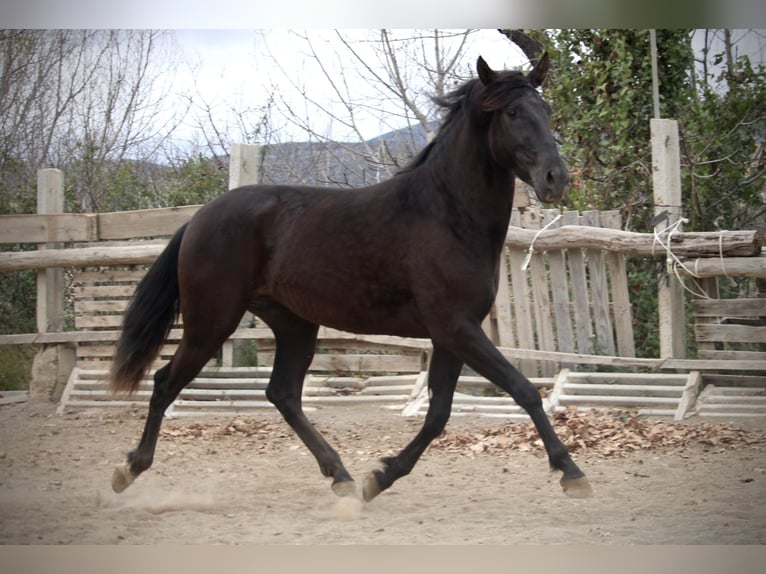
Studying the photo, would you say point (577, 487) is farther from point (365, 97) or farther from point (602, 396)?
point (365, 97)

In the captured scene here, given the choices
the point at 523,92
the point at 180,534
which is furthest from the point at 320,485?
the point at 523,92

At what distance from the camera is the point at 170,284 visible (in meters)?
4.05

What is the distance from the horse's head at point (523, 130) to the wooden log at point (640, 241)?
1.96 meters

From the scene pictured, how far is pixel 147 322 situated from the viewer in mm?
3998

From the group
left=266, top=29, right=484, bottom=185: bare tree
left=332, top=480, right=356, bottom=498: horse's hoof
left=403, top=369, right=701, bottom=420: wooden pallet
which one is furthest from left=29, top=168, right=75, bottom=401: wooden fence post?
left=332, top=480, right=356, bottom=498: horse's hoof

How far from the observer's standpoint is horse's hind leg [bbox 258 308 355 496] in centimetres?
384

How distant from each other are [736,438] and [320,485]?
6.76 feet

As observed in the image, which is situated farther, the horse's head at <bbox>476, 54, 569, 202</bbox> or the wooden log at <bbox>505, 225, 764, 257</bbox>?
the wooden log at <bbox>505, 225, 764, 257</bbox>

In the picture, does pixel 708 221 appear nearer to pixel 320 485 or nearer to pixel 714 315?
pixel 714 315

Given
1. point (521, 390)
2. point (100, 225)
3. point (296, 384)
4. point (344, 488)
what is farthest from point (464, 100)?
point (100, 225)

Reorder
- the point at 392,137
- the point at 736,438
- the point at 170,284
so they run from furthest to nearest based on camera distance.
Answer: the point at 392,137 → the point at 736,438 → the point at 170,284

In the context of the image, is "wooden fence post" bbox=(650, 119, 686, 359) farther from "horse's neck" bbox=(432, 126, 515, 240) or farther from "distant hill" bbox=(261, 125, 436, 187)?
"horse's neck" bbox=(432, 126, 515, 240)

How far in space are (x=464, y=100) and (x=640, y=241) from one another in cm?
198

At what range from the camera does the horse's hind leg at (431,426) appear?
363cm
